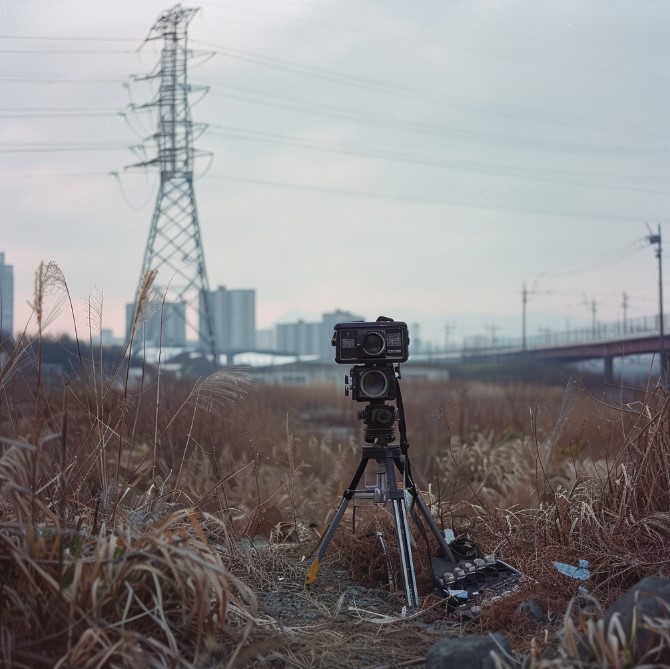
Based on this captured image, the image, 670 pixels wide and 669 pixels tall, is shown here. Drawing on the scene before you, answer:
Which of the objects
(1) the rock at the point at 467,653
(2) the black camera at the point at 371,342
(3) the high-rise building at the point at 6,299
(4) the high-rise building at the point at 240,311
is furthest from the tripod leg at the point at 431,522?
(4) the high-rise building at the point at 240,311

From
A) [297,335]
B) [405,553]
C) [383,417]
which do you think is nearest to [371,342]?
[383,417]

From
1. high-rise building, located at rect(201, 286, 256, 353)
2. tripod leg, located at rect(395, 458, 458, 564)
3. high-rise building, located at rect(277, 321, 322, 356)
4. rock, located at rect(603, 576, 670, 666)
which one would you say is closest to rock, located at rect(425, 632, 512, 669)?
rock, located at rect(603, 576, 670, 666)

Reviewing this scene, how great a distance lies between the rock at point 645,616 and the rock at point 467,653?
411 millimetres

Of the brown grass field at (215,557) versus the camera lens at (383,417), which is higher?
the camera lens at (383,417)

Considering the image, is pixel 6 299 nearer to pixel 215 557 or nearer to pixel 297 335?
pixel 215 557

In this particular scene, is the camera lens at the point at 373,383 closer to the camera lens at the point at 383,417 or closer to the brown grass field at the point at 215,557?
the camera lens at the point at 383,417

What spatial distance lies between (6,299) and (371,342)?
1.92 m

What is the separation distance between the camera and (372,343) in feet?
14.3

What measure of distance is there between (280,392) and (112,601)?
1825cm

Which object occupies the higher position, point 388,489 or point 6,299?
point 6,299

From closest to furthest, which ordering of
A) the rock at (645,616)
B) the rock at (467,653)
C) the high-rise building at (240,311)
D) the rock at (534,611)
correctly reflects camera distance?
the rock at (645,616), the rock at (467,653), the rock at (534,611), the high-rise building at (240,311)

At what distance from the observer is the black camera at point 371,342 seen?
4.35 metres

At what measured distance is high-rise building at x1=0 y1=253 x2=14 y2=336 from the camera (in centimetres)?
408

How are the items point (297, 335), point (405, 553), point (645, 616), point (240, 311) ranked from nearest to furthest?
point (645, 616), point (405, 553), point (240, 311), point (297, 335)
